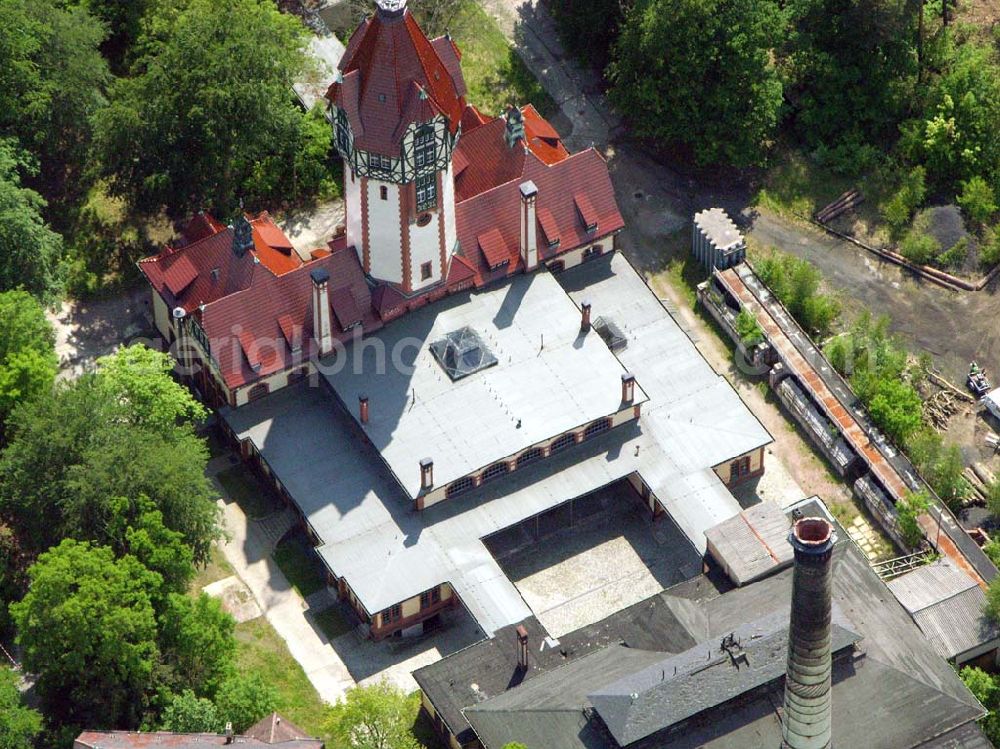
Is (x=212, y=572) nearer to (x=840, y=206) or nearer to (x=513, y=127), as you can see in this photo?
(x=513, y=127)

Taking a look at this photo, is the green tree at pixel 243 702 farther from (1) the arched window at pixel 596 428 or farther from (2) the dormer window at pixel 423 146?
(2) the dormer window at pixel 423 146

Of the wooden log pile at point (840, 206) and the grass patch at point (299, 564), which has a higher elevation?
the wooden log pile at point (840, 206)

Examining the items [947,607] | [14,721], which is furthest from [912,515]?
[14,721]

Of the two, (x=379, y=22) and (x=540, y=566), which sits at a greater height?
(x=379, y=22)

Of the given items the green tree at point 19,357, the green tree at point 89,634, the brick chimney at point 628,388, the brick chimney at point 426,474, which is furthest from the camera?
the brick chimney at point 628,388

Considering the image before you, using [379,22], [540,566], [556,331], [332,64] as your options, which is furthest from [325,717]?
[332,64]

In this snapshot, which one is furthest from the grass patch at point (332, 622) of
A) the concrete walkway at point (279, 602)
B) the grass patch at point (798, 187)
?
the grass patch at point (798, 187)

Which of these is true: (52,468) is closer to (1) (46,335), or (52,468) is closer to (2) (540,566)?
(1) (46,335)
